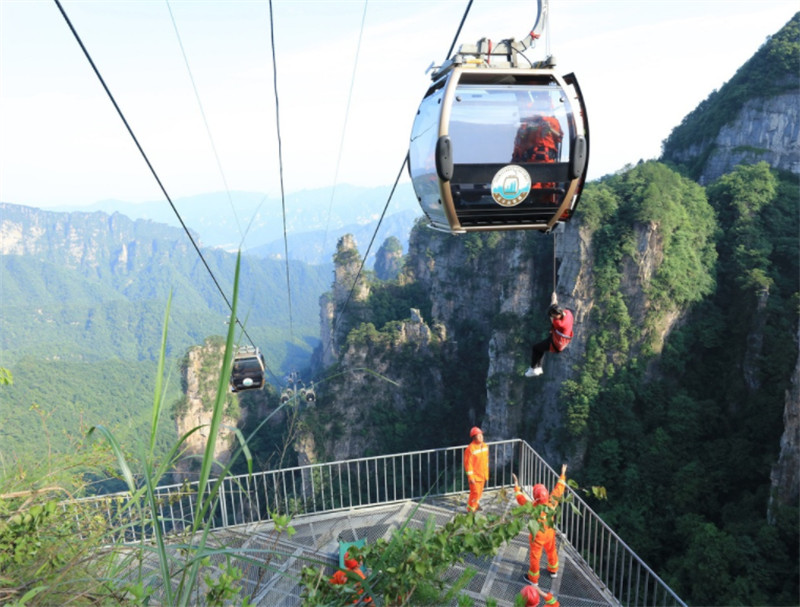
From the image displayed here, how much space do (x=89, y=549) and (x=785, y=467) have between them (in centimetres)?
2169

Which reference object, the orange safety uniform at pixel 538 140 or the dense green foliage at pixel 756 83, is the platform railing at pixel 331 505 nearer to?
the orange safety uniform at pixel 538 140

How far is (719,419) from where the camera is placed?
2444 centimetres

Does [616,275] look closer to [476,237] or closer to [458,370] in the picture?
[476,237]

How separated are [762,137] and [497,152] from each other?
126ft

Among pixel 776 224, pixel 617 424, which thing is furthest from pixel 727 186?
pixel 617 424


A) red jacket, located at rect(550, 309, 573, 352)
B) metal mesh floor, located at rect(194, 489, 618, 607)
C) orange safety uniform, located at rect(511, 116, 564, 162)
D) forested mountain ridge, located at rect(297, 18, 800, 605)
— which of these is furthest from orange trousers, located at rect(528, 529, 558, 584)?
forested mountain ridge, located at rect(297, 18, 800, 605)

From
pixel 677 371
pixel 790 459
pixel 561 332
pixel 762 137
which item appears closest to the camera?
pixel 561 332

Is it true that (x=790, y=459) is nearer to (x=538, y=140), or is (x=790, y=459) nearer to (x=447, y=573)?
(x=447, y=573)

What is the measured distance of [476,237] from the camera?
39.8m

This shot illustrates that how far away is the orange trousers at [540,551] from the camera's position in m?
5.34

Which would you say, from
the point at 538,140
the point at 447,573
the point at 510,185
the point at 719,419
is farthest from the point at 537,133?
the point at 719,419

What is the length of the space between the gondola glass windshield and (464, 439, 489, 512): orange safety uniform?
137 inches

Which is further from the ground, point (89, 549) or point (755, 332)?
point (89, 549)

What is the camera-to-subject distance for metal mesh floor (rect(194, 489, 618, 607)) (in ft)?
17.0
